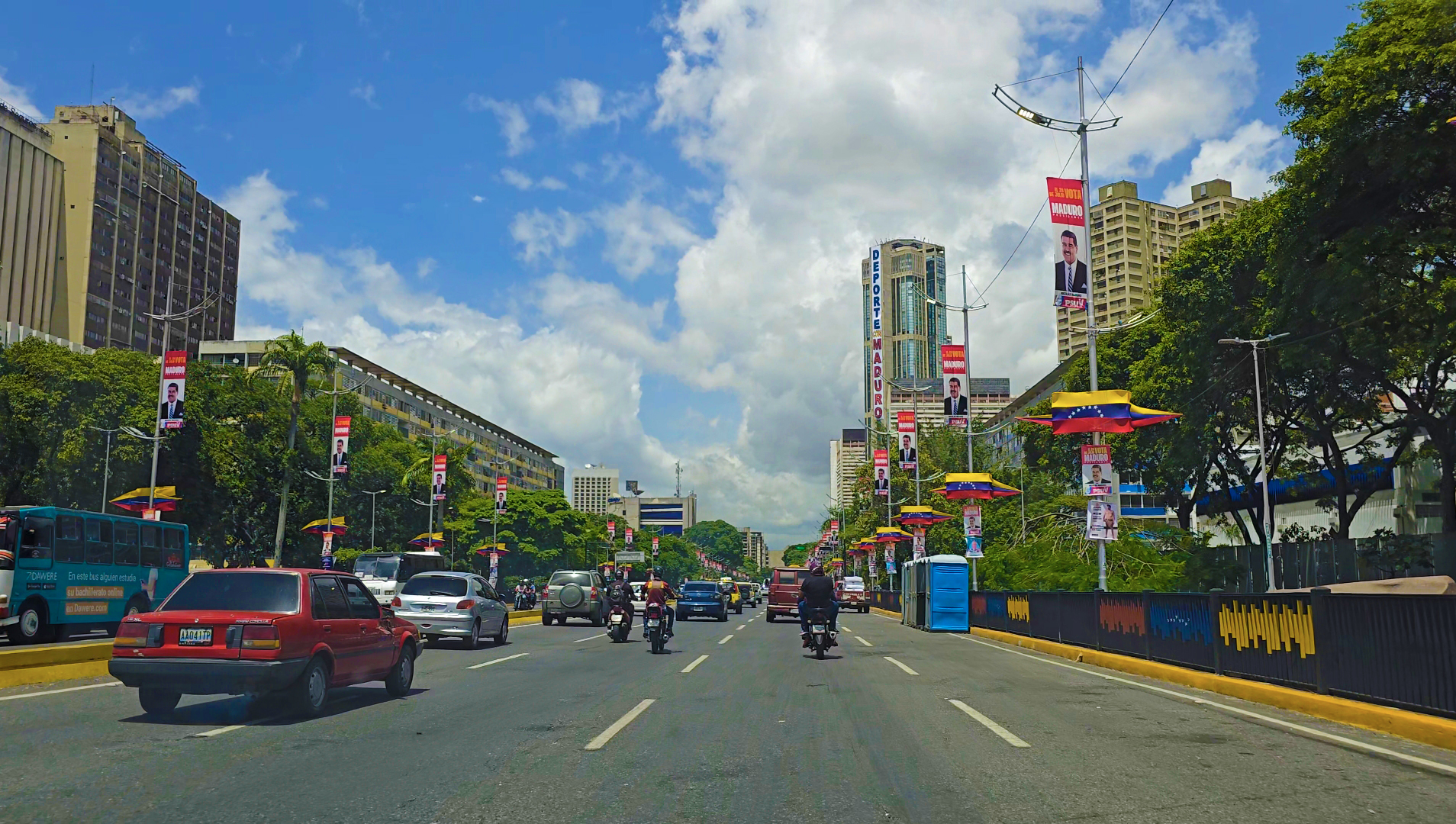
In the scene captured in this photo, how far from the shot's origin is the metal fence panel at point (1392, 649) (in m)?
9.96

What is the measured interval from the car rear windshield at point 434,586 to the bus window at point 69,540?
7.30 m

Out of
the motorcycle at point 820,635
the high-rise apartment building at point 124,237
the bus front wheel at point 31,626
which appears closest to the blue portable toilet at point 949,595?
the motorcycle at point 820,635

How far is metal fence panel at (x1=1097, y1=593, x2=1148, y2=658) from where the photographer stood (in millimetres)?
18422

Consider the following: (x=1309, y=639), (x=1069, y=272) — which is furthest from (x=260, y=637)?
(x=1069, y=272)

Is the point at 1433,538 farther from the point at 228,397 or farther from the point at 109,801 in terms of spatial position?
the point at 228,397

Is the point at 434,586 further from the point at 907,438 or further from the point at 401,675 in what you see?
the point at 907,438

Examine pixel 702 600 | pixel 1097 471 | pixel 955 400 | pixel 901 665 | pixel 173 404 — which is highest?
pixel 955 400

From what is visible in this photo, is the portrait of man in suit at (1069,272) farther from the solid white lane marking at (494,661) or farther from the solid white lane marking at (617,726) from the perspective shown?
the solid white lane marking at (617,726)

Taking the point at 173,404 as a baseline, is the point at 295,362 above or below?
above

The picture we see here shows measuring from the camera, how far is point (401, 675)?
13.4m

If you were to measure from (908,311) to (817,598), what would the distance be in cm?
17004

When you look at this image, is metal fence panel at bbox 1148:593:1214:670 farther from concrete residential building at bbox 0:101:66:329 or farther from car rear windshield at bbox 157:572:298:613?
concrete residential building at bbox 0:101:66:329

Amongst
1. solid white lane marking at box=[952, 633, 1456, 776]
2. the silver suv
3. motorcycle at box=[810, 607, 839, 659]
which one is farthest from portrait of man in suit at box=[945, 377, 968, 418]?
solid white lane marking at box=[952, 633, 1456, 776]

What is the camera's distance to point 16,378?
173ft
